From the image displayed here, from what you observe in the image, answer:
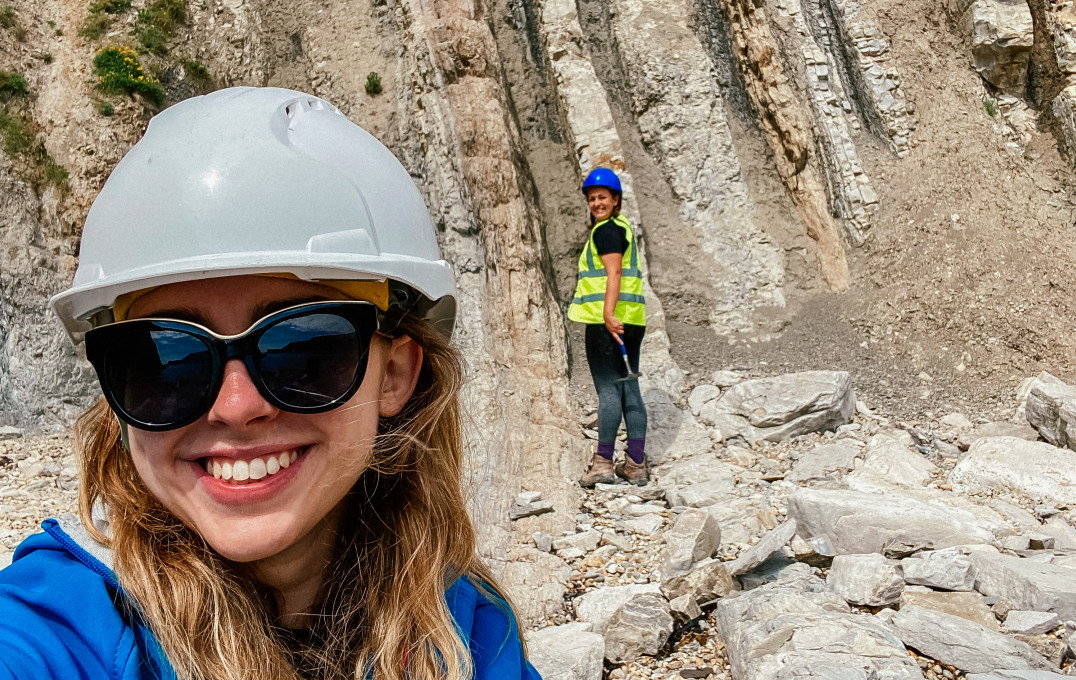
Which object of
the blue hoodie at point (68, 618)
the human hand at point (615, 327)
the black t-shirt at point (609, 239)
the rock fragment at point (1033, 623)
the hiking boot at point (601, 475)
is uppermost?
the black t-shirt at point (609, 239)

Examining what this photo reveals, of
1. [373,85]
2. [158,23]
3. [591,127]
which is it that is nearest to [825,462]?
[591,127]

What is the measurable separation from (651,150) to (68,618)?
8753 mm

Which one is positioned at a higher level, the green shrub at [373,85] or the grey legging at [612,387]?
the green shrub at [373,85]

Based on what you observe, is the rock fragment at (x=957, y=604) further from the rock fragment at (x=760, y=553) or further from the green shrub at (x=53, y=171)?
the green shrub at (x=53, y=171)

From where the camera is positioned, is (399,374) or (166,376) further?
(399,374)

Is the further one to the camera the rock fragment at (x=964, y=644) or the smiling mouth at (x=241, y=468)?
the rock fragment at (x=964, y=644)

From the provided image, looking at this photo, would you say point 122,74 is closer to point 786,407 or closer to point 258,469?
point 786,407

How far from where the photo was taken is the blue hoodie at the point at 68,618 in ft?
3.12

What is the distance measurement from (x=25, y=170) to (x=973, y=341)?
9425mm

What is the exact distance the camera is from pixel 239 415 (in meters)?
1.12

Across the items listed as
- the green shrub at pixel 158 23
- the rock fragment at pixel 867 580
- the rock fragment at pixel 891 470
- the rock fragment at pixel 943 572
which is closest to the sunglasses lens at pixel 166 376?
the rock fragment at pixel 867 580

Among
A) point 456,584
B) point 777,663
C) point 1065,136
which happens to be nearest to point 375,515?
point 456,584

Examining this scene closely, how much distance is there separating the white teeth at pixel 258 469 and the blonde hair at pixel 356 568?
0.59ft

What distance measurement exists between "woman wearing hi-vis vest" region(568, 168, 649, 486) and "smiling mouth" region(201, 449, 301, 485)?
454cm
